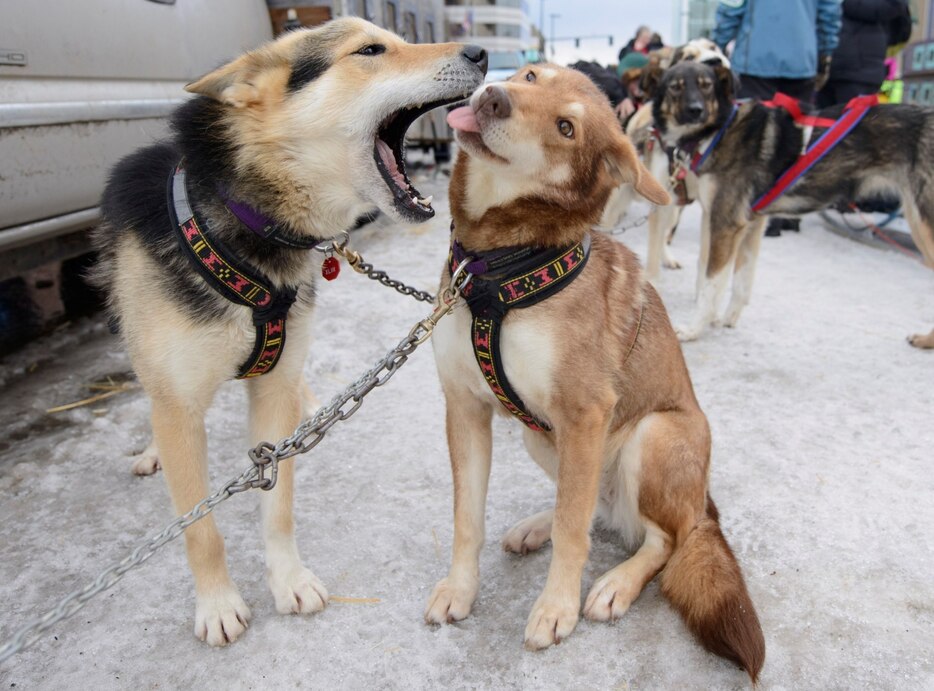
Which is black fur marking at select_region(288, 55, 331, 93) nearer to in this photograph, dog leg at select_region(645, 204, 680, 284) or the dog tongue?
the dog tongue

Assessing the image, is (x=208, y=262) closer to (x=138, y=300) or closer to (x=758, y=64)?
(x=138, y=300)

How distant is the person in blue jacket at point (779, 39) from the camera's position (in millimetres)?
5938

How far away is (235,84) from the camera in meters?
1.93

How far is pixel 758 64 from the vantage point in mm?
6137

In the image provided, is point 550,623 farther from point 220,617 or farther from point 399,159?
point 399,159

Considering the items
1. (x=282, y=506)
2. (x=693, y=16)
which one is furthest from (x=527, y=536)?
(x=693, y=16)

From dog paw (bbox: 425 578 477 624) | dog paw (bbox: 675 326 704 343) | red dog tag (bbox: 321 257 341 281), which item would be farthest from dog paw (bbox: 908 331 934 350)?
red dog tag (bbox: 321 257 341 281)

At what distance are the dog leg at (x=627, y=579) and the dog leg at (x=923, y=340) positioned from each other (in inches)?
119

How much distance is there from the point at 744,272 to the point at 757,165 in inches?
28.3

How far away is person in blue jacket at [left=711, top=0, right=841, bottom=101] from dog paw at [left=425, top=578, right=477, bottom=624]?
543 centimetres

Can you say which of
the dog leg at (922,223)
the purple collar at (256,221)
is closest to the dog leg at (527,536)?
the purple collar at (256,221)

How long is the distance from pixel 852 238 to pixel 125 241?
711 cm

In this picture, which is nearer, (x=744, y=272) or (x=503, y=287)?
(x=503, y=287)

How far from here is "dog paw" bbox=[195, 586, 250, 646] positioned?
2.02m
